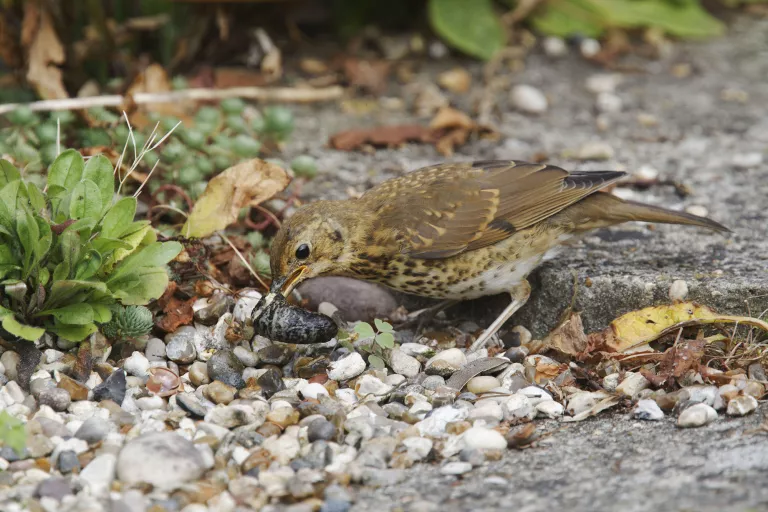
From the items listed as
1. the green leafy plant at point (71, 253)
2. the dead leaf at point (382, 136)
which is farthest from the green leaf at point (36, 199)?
the dead leaf at point (382, 136)

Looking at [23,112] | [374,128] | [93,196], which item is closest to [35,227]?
[93,196]

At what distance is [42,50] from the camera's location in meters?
6.34

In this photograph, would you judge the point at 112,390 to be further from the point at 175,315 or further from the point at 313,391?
the point at 313,391

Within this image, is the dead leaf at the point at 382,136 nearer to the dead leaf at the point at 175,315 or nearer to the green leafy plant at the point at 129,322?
the dead leaf at the point at 175,315

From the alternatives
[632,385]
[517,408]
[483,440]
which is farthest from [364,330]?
[632,385]

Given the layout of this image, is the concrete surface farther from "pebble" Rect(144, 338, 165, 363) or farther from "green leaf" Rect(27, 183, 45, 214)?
Answer: "green leaf" Rect(27, 183, 45, 214)

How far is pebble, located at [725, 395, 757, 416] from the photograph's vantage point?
387 centimetres

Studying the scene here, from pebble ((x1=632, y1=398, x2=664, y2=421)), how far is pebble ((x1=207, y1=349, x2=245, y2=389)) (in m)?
1.65

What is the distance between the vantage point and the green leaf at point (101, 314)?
410 cm

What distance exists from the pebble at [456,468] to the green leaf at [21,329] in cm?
169

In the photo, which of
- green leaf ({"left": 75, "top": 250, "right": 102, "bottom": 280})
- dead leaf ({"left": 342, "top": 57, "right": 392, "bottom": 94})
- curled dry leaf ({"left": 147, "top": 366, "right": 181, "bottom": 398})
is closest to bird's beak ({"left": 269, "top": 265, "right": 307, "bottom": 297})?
curled dry leaf ({"left": 147, "top": 366, "right": 181, "bottom": 398})

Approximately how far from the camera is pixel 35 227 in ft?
12.9

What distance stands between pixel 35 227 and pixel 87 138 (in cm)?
178

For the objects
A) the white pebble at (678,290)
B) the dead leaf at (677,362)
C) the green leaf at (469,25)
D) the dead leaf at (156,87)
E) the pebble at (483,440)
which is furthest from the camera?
the green leaf at (469,25)
